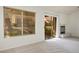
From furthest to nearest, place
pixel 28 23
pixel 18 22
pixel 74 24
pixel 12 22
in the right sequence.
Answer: pixel 74 24 → pixel 28 23 → pixel 18 22 → pixel 12 22

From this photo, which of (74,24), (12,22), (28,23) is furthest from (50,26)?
(12,22)

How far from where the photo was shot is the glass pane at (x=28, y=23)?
663 centimetres

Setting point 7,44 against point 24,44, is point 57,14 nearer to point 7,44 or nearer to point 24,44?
point 24,44

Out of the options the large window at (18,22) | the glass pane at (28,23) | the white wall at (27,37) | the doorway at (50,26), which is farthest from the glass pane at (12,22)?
the doorway at (50,26)

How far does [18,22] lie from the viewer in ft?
20.5

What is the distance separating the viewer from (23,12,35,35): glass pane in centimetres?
663

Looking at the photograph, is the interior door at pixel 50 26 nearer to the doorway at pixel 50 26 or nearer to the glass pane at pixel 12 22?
the doorway at pixel 50 26

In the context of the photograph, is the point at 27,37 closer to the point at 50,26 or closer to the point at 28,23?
the point at 28,23

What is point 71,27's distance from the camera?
11531mm

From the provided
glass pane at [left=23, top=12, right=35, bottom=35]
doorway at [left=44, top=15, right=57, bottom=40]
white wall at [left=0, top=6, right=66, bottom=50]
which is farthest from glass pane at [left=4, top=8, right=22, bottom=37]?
doorway at [left=44, top=15, right=57, bottom=40]

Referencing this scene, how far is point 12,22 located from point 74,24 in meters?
7.09

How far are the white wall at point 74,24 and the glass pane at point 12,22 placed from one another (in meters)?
6.48

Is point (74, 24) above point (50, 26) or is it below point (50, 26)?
above
